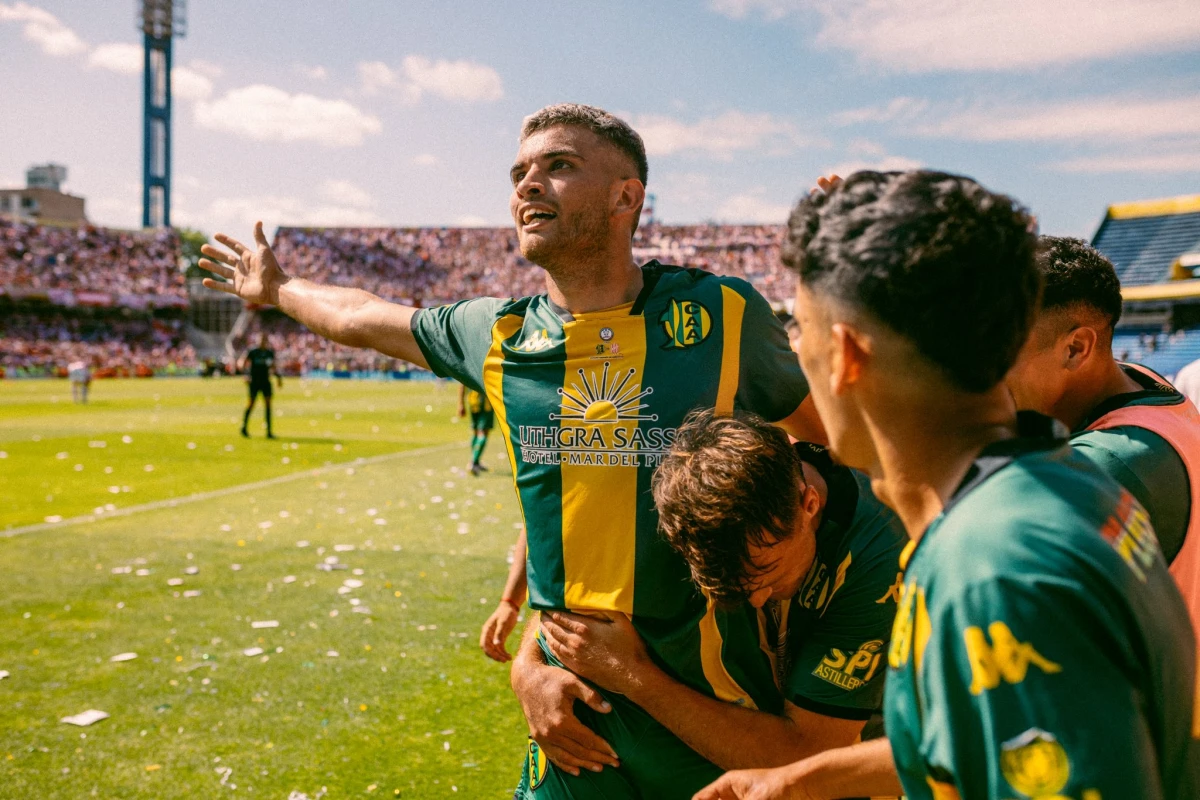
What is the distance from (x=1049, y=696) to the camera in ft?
3.35

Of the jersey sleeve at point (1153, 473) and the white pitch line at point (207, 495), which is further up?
the jersey sleeve at point (1153, 473)

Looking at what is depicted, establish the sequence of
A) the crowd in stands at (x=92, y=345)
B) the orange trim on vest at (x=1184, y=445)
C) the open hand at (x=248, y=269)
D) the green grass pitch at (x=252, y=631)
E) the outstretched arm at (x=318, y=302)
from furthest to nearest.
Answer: the crowd in stands at (x=92, y=345) → the green grass pitch at (x=252, y=631) → the open hand at (x=248, y=269) → the outstretched arm at (x=318, y=302) → the orange trim on vest at (x=1184, y=445)

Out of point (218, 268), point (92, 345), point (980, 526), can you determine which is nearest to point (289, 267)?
point (92, 345)

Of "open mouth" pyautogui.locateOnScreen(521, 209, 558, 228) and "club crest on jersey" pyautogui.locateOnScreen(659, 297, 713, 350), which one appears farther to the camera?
"open mouth" pyautogui.locateOnScreen(521, 209, 558, 228)

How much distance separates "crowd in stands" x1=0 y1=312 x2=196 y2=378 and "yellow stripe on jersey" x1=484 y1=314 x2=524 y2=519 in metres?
55.6

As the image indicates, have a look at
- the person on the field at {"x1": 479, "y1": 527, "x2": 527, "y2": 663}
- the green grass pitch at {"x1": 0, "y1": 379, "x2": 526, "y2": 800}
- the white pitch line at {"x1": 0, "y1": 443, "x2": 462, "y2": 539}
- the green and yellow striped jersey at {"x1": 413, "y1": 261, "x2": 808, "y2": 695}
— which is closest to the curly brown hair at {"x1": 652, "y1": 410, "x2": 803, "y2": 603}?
the green and yellow striped jersey at {"x1": 413, "y1": 261, "x2": 808, "y2": 695}

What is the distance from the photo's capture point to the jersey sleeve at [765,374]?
2637 millimetres

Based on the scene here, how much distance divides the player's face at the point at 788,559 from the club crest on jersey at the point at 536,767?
2.92 feet

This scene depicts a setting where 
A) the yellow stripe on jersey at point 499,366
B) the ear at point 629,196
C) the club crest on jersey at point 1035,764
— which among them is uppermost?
the ear at point 629,196

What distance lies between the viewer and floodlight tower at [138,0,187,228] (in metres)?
76.4

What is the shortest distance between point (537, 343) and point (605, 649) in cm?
95

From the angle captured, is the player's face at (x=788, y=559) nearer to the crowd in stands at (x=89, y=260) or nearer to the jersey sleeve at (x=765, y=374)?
the jersey sleeve at (x=765, y=374)

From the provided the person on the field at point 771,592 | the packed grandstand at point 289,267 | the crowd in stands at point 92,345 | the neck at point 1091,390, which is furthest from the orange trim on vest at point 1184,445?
the crowd in stands at point 92,345

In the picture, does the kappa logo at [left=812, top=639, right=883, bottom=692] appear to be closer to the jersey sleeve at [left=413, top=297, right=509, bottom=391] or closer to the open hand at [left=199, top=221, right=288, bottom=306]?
the jersey sleeve at [left=413, top=297, right=509, bottom=391]
